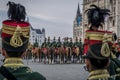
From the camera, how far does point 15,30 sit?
5.28 m

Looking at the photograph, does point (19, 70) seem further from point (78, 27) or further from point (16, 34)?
point (78, 27)

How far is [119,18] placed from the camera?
98.3 meters

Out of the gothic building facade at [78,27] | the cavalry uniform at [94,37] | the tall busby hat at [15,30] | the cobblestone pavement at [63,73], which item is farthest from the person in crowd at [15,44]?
the gothic building facade at [78,27]

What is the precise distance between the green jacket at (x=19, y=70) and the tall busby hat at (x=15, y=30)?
0.13 metres

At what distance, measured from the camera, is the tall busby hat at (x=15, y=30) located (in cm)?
520

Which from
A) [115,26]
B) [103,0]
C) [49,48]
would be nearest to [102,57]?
[49,48]

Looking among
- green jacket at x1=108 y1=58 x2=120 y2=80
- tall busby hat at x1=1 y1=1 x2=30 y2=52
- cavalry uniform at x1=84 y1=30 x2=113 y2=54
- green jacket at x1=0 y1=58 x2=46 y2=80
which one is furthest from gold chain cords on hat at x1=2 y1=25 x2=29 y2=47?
green jacket at x1=108 y1=58 x2=120 y2=80

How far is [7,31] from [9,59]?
12.7 inches

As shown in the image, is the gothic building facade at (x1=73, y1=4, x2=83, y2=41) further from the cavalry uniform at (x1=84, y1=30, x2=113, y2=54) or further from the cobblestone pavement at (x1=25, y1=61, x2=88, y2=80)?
the cavalry uniform at (x1=84, y1=30, x2=113, y2=54)

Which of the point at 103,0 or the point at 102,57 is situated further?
the point at 103,0

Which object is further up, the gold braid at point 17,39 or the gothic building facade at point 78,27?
the gold braid at point 17,39

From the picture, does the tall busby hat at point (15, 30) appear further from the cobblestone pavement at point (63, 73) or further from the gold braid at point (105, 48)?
the cobblestone pavement at point (63, 73)

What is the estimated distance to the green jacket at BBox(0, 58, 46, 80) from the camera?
5.03 meters

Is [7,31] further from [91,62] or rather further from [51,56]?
[51,56]
